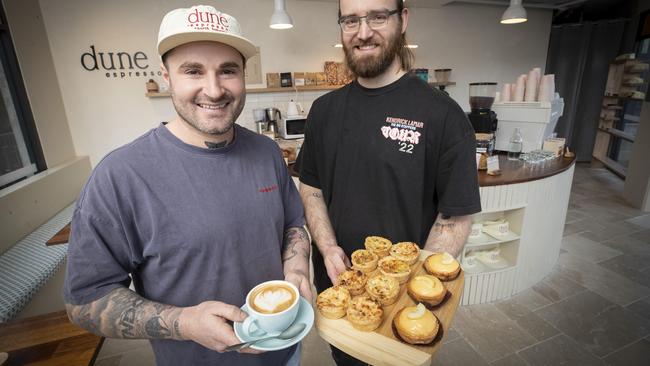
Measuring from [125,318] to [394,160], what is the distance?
3.48 ft

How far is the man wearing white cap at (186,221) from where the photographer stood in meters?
0.88

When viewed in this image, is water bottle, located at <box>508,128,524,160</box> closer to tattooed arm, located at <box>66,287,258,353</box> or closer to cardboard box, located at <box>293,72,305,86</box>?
cardboard box, located at <box>293,72,305,86</box>

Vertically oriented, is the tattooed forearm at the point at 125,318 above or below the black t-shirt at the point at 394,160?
below

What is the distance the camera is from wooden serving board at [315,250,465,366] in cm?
88

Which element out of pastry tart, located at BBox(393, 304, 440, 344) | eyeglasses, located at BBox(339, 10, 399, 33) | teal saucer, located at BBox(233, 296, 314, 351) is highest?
eyeglasses, located at BBox(339, 10, 399, 33)

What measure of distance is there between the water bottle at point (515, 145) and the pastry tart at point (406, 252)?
2437mm

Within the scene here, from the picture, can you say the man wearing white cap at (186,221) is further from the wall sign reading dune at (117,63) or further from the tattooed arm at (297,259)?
the wall sign reading dune at (117,63)

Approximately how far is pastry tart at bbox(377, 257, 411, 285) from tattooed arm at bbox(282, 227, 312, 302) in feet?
0.93

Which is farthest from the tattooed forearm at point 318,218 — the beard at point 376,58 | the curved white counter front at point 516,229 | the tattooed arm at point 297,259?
the curved white counter front at point 516,229

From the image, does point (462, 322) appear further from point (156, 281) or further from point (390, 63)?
point (156, 281)

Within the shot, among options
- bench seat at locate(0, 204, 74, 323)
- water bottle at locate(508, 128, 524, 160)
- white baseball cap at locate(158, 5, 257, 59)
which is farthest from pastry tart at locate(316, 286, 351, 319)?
water bottle at locate(508, 128, 524, 160)

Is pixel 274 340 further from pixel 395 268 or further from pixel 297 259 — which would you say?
pixel 395 268

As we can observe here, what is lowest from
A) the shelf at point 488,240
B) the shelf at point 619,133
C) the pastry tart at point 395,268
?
the shelf at point 488,240

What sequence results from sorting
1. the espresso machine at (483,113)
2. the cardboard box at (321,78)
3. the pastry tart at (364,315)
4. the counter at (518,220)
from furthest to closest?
the cardboard box at (321,78) → the espresso machine at (483,113) → the counter at (518,220) → the pastry tart at (364,315)
